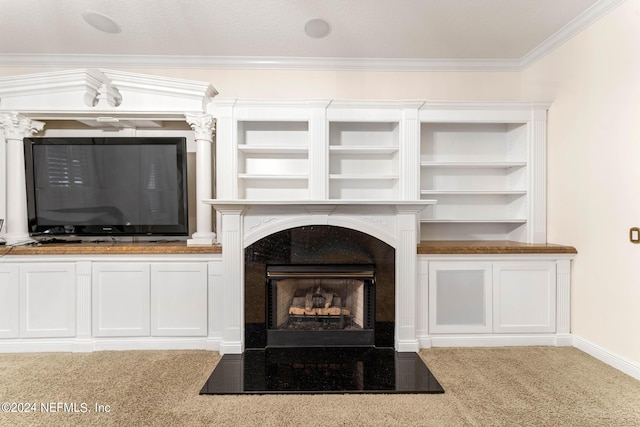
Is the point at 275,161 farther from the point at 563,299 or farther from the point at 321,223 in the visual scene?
the point at 563,299

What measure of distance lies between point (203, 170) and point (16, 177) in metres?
1.59

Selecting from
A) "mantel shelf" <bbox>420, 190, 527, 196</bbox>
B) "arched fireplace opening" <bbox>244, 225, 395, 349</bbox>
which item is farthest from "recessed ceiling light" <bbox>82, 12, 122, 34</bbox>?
"mantel shelf" <bbox>420, 190, 527, 196</bbox>

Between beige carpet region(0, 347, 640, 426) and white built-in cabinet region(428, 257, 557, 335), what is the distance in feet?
0.85

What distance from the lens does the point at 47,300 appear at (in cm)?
275

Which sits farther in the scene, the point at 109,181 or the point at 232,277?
the point at 109,181

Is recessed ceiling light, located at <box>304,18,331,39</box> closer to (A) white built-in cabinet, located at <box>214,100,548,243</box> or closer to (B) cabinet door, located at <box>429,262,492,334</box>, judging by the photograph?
(A) white built-in cabinet, located at <box>214,100,548,243</box>

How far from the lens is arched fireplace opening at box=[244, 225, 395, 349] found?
2.75m

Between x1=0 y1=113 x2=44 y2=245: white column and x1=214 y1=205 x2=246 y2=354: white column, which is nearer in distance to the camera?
x1=214 y1=205 x2=246 y2=354: white column

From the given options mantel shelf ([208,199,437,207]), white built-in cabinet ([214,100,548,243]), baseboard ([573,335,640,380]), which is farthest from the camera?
white built-in cabinet ([214,100,548,243])

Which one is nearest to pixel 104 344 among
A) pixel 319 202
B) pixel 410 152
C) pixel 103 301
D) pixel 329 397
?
pixel 103 301

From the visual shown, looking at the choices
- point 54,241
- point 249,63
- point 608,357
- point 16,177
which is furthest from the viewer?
point 249,63

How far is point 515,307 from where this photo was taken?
285 cm

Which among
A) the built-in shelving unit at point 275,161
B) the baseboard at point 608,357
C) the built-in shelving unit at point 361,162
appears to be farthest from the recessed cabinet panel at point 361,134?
the baseboard at point 608,357

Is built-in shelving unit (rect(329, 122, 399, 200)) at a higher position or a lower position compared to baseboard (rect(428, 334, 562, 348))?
higher
